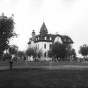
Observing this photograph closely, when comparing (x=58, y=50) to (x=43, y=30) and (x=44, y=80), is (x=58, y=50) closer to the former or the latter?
(x=43, y=30)

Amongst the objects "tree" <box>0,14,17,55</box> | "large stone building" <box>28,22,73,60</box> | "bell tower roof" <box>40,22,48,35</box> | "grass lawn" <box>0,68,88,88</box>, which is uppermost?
"bell tower roof" <box>40,22,48,35</box>

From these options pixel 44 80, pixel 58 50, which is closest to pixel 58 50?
pixel 58 50

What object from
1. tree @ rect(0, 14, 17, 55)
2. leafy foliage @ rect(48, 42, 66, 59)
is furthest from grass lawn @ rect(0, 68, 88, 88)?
leafy foliage @ rect(48, 42, 66, 59)

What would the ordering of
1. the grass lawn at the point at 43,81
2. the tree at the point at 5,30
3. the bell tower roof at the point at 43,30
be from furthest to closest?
the bell tower roof at the point at 43,30 → the tree at the point at 5,30 → the grass lawn at the point at 43,81

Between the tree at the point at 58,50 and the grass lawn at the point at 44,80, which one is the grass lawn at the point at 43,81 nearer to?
the grass lawn at the point at 44,80

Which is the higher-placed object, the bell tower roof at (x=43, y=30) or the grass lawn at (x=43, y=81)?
the bell tower roof at (x=43, y=30)

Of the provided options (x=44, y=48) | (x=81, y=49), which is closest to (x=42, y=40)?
(x=44, y=48)

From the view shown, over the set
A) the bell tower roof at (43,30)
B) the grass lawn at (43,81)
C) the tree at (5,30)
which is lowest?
the grass lawn at (43,81)

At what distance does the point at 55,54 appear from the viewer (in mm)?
73688

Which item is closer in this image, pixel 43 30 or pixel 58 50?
pixel 58 50

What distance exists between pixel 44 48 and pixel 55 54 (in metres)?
14.6

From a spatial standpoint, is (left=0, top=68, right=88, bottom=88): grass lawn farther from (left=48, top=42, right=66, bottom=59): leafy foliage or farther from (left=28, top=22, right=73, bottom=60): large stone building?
(left=28, top=22, right=73, bottom=60): large stone building

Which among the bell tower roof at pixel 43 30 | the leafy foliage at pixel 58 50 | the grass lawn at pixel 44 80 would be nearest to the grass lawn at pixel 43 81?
the grass lawn at pixel 44 80

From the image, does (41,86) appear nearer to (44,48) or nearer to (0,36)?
(0,36)
